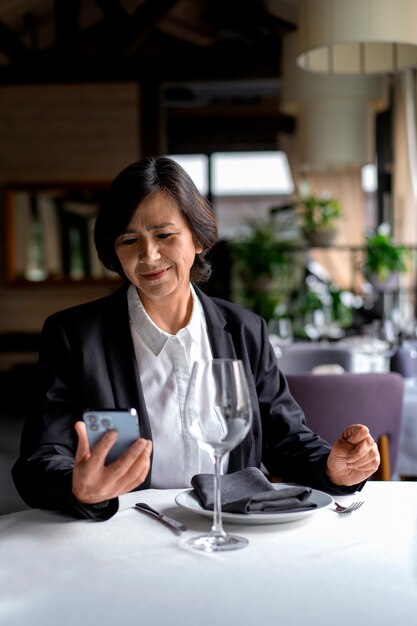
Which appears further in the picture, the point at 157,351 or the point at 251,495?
the point at 157,351

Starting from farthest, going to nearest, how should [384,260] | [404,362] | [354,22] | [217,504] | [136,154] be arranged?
[136,154] → [384,260] → [404,362] → [354,22] → [217,504]

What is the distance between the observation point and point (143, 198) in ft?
6.17

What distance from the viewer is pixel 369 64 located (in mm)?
4090

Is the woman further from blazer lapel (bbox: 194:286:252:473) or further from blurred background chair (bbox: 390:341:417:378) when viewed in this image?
blurred background chair (bbox: 390:341:417:378)

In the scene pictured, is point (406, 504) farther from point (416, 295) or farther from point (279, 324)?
point (416, 295)

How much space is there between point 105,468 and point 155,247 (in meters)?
0.64

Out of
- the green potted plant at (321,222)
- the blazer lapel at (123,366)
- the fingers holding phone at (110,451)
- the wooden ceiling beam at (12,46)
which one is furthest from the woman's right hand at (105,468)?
the wooden ceiling beam at (12,46)

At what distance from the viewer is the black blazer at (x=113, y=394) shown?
168 centimetres

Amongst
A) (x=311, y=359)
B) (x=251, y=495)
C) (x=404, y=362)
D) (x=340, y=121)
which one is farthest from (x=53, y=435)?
(x=340, y=121)

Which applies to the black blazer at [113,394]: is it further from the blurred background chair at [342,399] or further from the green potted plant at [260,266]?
the green potted plant at [260,266]

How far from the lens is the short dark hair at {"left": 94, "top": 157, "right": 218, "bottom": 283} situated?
1880 millimetres

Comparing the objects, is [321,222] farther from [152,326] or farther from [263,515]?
[263,515]

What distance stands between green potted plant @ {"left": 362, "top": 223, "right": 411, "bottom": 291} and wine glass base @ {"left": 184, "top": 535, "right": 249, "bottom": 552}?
686 cm

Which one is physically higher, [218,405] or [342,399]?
[218,405]
